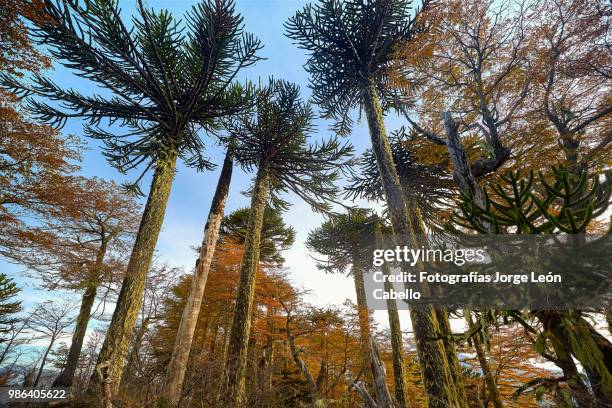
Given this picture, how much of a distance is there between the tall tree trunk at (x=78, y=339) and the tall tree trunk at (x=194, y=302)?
730 cm

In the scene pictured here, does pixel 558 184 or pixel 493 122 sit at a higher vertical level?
pixel 493 122

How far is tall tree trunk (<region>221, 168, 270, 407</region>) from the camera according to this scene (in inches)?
199

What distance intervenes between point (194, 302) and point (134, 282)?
1593 millimetres

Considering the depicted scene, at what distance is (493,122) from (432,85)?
2841mm

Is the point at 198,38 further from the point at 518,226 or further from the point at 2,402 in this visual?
the point at 2,402

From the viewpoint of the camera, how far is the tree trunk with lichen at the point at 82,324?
9547 mm

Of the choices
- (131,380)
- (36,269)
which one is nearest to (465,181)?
(131,380)

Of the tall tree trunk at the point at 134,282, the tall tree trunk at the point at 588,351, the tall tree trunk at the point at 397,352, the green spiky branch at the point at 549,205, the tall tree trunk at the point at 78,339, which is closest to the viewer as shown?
the tall tree trunk at the point at 588,351

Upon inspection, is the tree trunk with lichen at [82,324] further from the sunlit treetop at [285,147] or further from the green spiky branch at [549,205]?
the green spiky branch at [549,205]

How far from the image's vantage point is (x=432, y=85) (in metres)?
7.17

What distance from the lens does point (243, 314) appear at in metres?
5.94

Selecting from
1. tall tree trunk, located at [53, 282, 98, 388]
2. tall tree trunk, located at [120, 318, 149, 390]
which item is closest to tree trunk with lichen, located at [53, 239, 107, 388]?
tall tree trunk, located at [53, 282, 98, 388]

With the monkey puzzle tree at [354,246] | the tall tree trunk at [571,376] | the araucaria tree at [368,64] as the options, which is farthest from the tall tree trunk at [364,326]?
the tall tree trunk at [571,376]

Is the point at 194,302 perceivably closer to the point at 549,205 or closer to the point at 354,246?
the point at 549,205
